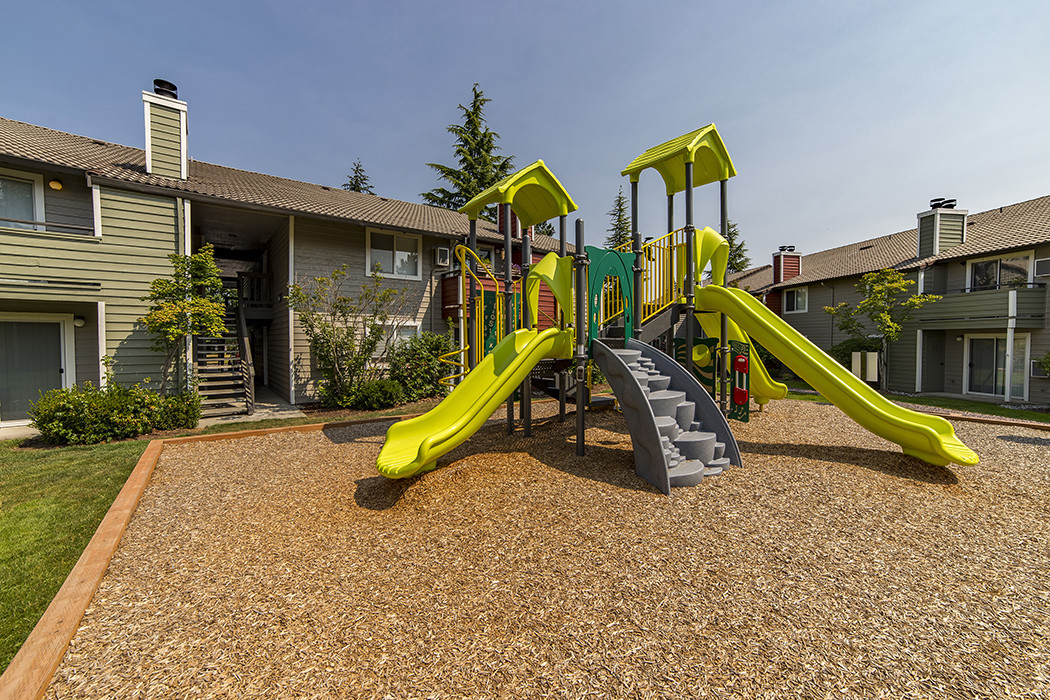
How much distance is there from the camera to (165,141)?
1014 centimetres

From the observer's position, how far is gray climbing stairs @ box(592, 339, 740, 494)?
14.1ft

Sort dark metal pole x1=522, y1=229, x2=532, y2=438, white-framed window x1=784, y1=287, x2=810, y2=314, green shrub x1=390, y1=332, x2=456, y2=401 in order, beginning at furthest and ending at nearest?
white-framed window x1=784, y1=287, x2=810, y2=314, green shrub x1=390, y1=332, x2=456, y2=401, dark metal pole x1=522, y1=229, x2=532, y2=438

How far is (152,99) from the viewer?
9758 millimetres

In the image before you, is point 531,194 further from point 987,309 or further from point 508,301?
point 987,309

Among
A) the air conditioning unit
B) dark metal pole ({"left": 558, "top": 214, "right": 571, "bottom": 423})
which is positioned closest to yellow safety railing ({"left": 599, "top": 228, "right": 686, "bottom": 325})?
dark metal pole ({"left": 558, "top": 214, "right": 571, "bottom": 423})

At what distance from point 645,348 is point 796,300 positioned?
19.4 meters

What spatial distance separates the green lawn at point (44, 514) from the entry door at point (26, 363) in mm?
3041

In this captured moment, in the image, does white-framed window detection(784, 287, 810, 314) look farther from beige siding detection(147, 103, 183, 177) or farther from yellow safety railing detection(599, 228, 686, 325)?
beige siding detection(147, 103, 183, 177)

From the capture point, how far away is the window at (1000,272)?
13.4 metres

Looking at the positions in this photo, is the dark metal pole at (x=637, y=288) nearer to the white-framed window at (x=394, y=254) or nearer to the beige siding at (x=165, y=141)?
the white-framed window at (x=394, y=254)

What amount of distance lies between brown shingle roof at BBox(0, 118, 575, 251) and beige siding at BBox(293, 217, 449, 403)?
600 millimetres

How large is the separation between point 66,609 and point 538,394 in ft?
36.1

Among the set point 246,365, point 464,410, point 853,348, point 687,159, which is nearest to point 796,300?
point 853,348

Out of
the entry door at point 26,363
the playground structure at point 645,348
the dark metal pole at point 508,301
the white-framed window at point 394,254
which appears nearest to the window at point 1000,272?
the playground structure at point 645,348
